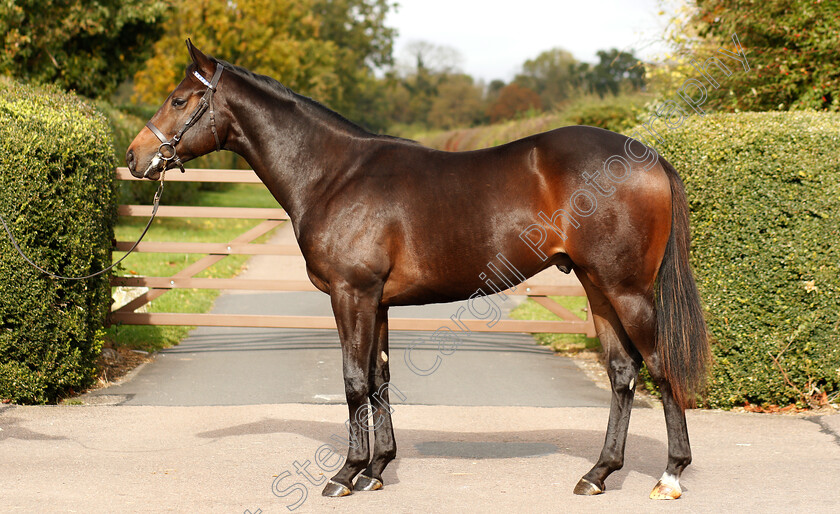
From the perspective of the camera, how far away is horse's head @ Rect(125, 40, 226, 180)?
4.45 metres

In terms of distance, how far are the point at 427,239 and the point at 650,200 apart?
1257mm

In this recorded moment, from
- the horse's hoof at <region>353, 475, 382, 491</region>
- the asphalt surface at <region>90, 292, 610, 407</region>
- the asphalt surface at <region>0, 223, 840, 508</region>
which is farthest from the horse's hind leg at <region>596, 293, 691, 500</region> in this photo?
the asphalt surface at <region>90, 292, 610, 407</region>

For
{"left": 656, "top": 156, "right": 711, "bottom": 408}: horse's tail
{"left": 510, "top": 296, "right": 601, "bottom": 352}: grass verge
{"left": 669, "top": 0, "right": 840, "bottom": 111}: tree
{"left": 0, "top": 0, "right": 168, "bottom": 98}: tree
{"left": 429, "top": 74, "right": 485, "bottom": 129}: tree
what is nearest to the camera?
{"left": 656, "top": 156, "right": 711, "bottom": 408}: horse's tail

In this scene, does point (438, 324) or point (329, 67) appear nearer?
point (438, 324)

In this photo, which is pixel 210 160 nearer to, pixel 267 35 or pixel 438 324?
pixel 267 35

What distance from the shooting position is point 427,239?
14.0ft

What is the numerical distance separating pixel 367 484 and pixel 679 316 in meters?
2.04

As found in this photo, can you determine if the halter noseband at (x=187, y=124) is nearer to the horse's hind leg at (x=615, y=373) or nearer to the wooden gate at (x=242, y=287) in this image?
the horse's hind leg at (x=615, y=373)

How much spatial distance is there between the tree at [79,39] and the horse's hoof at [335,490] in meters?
14.1

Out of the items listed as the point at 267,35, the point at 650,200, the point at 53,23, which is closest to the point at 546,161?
the point at 650,200

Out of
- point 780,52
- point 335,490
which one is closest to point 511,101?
point 780,52

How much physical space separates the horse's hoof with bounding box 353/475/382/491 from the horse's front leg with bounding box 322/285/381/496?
0.05 m

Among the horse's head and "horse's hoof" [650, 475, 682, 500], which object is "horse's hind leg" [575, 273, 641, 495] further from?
the horse's head

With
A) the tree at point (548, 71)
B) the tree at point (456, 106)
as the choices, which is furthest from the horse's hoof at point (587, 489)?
the tree at point (548, 71)
